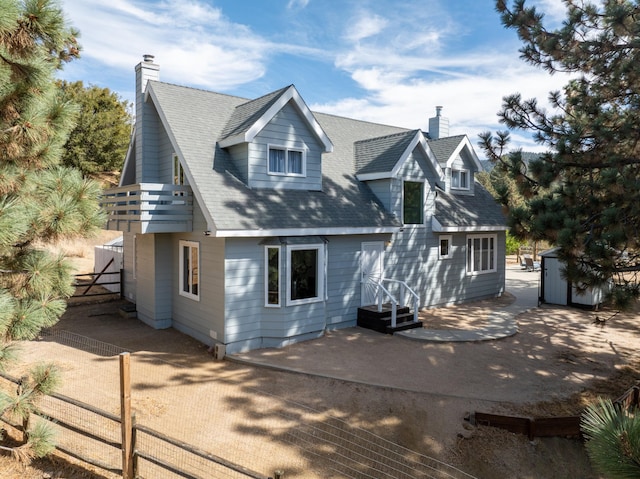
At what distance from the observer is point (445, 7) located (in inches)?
553

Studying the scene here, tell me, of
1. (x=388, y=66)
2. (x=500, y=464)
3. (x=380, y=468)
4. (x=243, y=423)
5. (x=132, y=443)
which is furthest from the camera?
(x=388, y=66)

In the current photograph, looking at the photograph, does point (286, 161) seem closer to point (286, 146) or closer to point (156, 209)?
point (286, 146)

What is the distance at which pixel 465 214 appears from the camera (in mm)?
18031

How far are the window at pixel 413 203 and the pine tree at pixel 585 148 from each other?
17.9 ft

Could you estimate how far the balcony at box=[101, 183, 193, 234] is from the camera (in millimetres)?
11656

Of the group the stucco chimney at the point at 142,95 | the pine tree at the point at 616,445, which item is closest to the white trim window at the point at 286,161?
the stucco chimney at the point at 142,95

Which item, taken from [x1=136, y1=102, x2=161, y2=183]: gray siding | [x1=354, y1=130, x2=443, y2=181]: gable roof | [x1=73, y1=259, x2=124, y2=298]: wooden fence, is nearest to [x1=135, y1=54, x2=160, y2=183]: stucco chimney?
[x1=136, y1=102, x2=161, y2=183]: gray siding

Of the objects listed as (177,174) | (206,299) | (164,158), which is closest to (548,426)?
(206,299)

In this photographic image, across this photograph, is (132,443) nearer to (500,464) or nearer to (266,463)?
(266,463)

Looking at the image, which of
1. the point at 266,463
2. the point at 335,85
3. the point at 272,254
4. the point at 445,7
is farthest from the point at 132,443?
the point at 335,85

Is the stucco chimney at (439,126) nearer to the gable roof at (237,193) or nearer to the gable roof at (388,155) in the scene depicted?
the gable roof at (388,155)

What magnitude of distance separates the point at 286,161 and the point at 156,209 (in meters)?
4.13

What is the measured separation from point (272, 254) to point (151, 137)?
6.16m

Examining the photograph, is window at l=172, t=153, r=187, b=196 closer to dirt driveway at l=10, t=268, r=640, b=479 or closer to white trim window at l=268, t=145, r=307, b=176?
white trim window at l=268, t=145, r=307, b=176
